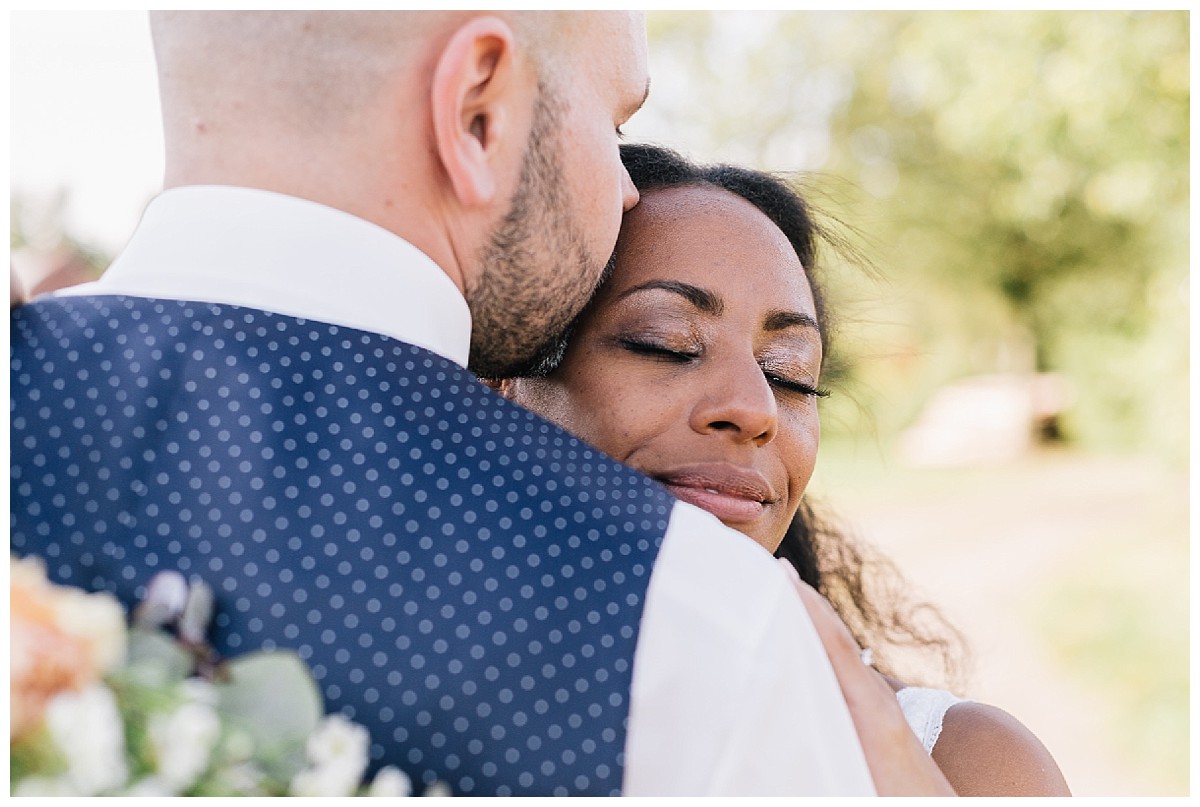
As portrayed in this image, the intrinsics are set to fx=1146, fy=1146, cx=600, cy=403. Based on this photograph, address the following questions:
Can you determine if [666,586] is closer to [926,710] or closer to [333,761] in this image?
[333,761]

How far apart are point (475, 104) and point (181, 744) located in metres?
0.86

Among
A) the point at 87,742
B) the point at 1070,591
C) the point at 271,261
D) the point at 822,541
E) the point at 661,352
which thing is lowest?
the point at 1070,591

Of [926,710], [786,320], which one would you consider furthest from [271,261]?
[926,710]

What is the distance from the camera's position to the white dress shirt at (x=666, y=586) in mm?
1259

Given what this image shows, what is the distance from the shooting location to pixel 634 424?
2.20 m

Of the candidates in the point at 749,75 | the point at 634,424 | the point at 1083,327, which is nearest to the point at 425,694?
the point at 634,424

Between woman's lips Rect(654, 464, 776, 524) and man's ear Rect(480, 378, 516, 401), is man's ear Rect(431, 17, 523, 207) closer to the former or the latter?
woman's lips Rect(654, 464, 776, 524)

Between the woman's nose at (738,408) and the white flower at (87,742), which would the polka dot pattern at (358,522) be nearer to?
the white flower at (87,742)

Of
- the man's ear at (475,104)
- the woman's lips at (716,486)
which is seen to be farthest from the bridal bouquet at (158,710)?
the woman's lips at (716,486)

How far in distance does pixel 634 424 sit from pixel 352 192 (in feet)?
2.90

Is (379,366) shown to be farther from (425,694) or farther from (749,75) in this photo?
(749,75)

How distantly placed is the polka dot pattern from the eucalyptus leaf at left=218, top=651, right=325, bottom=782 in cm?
2

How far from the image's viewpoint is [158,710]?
1.14 m

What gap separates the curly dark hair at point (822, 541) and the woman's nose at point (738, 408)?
0.62m
